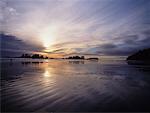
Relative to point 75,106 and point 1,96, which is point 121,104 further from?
point 1,96

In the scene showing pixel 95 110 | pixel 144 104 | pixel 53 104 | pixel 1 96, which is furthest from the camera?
pixel 1 96

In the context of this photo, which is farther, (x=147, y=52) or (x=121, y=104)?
(x=147, y=52)

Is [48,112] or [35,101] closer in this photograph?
[48,112]

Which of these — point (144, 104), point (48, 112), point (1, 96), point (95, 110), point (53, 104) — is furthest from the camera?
point (1, 96)

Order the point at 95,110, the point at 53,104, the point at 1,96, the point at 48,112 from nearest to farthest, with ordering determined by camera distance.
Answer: the point at 48,112
the point at 95,110
the point at 53,104
the point at 1,96

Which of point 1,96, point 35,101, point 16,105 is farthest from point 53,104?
point 1,96

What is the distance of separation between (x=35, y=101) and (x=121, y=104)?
13.0 ft

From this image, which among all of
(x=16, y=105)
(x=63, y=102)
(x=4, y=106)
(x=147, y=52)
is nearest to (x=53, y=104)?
(x=63, y=102)

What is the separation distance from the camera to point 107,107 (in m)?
5.59

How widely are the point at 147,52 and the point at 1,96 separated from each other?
126690mm

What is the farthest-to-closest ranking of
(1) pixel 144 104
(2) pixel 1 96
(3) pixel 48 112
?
(2) pixel 1 96
(1) pixel 144 104
(3) pixel 48 112

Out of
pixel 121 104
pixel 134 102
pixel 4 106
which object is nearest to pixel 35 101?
pixel 4 106

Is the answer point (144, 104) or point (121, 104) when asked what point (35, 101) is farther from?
point (144, 104)

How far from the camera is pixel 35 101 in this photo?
6.06m
